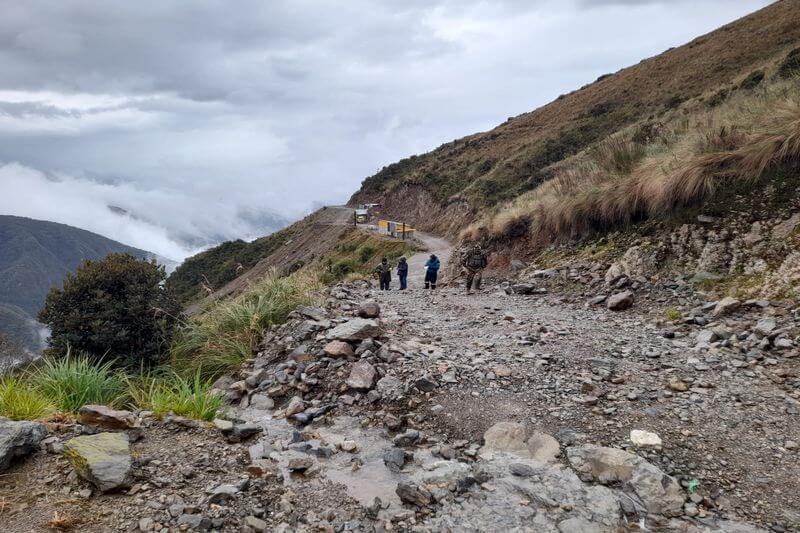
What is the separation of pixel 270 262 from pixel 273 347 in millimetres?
49892

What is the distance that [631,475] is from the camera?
4.09 m

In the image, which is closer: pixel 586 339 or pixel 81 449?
pixel 81 449

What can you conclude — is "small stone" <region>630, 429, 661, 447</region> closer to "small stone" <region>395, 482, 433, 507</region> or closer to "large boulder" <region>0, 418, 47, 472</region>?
"small stone" <region>395, 482, 433, 507</region>

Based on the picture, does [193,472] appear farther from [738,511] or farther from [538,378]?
[738,511]

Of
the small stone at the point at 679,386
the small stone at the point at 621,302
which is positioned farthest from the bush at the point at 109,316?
the small stone at the point at 679,386

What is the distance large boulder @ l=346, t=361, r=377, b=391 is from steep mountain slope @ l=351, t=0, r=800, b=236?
29272mm

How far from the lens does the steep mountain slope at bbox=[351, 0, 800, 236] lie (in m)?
39.9

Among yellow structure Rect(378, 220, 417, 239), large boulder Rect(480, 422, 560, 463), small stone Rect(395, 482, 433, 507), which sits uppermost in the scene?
yellow structure Rect(378, 220, 417, 239)

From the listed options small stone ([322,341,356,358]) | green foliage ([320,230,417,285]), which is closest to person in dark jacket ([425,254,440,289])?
small stone ([322,341,356,358])

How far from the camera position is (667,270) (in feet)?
30.6

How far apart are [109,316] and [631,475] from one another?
10120 millimetres

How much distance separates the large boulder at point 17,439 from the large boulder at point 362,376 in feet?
10.7

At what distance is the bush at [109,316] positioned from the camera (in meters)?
9.93

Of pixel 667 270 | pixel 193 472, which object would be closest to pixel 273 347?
pixel 193 472
